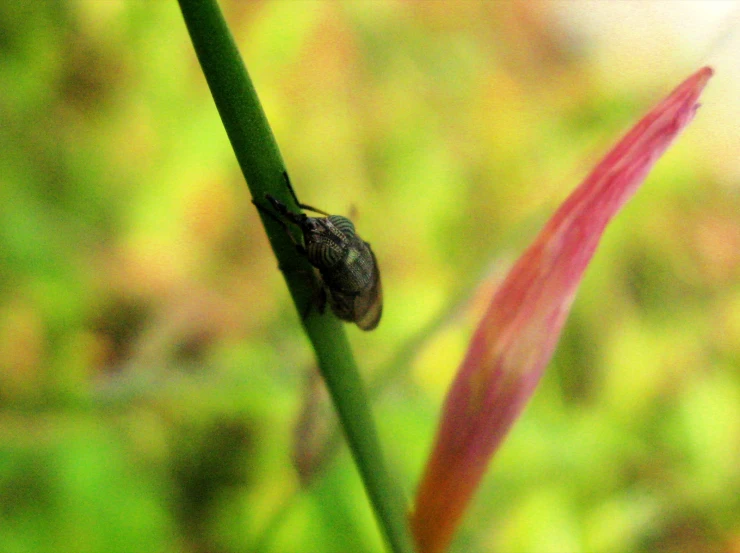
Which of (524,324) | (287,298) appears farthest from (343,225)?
(287,298)

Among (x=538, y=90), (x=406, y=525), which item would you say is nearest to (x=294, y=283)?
(x=406, y=525)

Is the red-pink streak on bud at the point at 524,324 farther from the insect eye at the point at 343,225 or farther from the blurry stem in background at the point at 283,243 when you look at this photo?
the insect eye at the point at 343,225

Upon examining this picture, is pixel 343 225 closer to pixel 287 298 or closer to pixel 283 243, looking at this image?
pixel 283 243

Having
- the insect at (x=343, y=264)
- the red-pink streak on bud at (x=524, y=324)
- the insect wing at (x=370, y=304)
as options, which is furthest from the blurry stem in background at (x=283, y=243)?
the insect wing at (x=370, y=304)

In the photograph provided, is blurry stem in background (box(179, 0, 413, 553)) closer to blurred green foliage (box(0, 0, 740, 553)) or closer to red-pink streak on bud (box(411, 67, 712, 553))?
red-pink streak on bud (box(411, 67, 712, 553))

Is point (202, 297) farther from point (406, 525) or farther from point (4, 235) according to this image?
point (406, 525)

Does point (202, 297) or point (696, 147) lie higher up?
point (202, 297)
